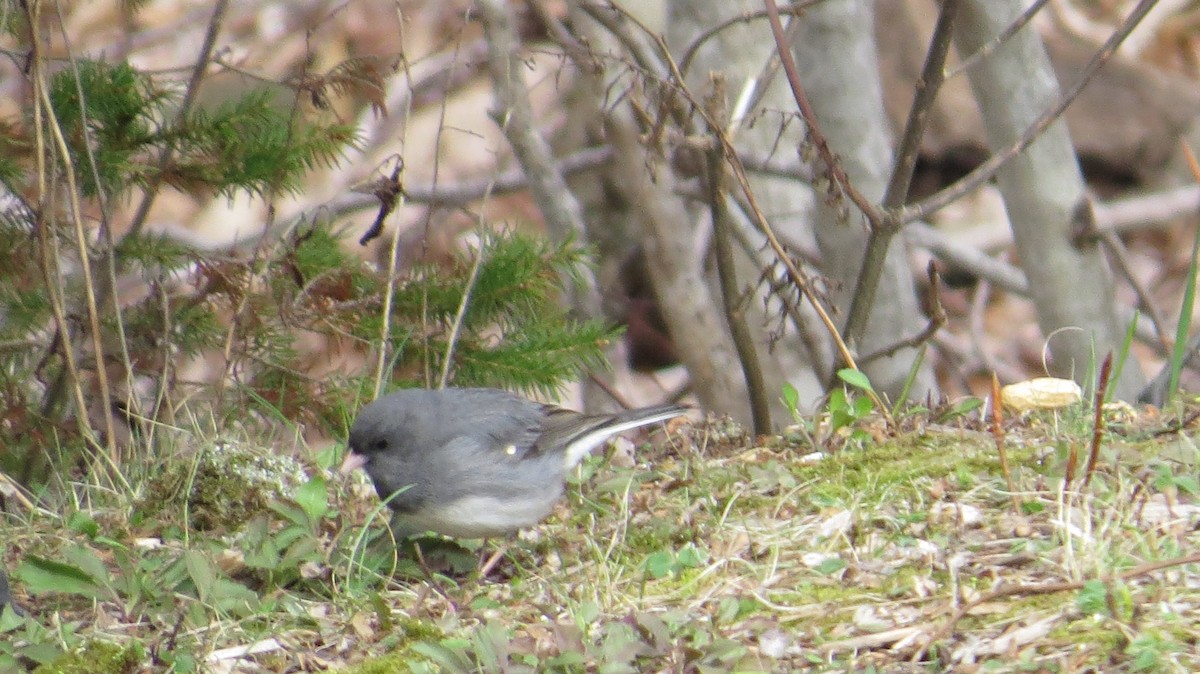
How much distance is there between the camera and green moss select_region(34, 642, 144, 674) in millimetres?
2475

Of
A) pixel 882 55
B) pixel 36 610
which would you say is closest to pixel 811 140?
pixel 36 610

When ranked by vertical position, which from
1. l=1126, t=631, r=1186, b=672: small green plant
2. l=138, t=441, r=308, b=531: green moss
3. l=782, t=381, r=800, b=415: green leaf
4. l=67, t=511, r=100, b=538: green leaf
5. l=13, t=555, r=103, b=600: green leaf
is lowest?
l=1126, t=631, r=1186, b=672: small green plant

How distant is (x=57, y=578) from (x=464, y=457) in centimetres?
88

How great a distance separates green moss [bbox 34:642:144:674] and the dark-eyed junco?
0.67 meters

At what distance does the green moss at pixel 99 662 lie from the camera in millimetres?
2475

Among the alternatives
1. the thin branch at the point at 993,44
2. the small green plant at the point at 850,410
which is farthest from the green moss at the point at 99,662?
the thin branch at the point at 993,44

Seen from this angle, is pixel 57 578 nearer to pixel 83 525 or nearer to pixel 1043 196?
pixel 83 525

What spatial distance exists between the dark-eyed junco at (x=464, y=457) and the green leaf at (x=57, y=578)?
0.63m

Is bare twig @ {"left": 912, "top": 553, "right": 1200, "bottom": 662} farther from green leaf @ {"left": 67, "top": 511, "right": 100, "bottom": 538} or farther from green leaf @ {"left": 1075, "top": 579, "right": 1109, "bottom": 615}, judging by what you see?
green leaf @ {"left": 67, "top": 511, "right": 100, "bottom": 538}

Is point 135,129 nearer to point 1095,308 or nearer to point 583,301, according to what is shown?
point 583,301

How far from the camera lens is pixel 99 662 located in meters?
2.49

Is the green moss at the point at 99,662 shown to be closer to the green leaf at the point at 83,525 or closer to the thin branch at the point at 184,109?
the green leaf at the point at 83,525

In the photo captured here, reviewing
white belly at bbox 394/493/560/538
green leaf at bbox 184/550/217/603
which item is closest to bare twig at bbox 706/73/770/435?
white belly at bbox 394/493/560/538

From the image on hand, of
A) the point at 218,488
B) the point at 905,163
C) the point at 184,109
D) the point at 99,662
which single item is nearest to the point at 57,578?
the point at 99,662
